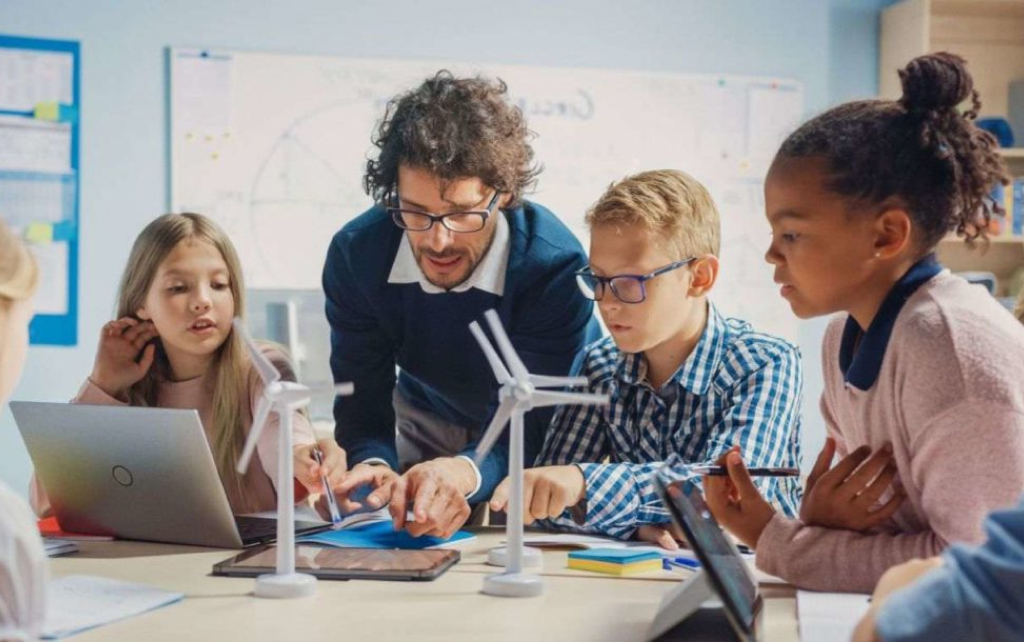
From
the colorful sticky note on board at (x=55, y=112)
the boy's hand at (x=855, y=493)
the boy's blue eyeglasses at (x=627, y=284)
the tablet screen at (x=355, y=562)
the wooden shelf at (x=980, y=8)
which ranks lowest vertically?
the tablet screen at (x=355, y=562)

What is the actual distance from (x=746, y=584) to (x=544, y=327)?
3.14ft

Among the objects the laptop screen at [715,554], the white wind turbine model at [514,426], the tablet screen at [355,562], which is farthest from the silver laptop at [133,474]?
the laptop screen at [715,554]

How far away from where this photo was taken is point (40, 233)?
3932mm

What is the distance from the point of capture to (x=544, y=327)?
2.18m

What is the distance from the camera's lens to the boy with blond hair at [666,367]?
189 cm

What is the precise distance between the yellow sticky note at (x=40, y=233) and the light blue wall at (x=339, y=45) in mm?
125

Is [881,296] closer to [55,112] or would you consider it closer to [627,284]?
[627,284]

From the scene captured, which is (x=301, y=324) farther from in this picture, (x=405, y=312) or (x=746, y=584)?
(x=746, y=584)

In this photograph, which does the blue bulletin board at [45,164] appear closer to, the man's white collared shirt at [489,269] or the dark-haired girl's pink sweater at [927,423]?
the man's white collared shirt at [489,269]

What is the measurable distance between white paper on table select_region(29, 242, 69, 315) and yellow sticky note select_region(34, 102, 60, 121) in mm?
419

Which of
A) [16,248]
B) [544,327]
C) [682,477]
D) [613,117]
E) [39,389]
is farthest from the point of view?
[613,117]

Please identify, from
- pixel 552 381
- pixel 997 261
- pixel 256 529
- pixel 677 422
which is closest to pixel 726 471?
pixel 552 381

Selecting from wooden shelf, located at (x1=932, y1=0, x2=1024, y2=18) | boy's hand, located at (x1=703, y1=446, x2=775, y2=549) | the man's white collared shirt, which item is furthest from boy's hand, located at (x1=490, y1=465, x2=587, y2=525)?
wooden shelf, located at (x1=932, y1=0, x2=1024, y2=18)

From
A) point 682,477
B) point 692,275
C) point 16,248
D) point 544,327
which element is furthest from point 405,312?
point 16,248
